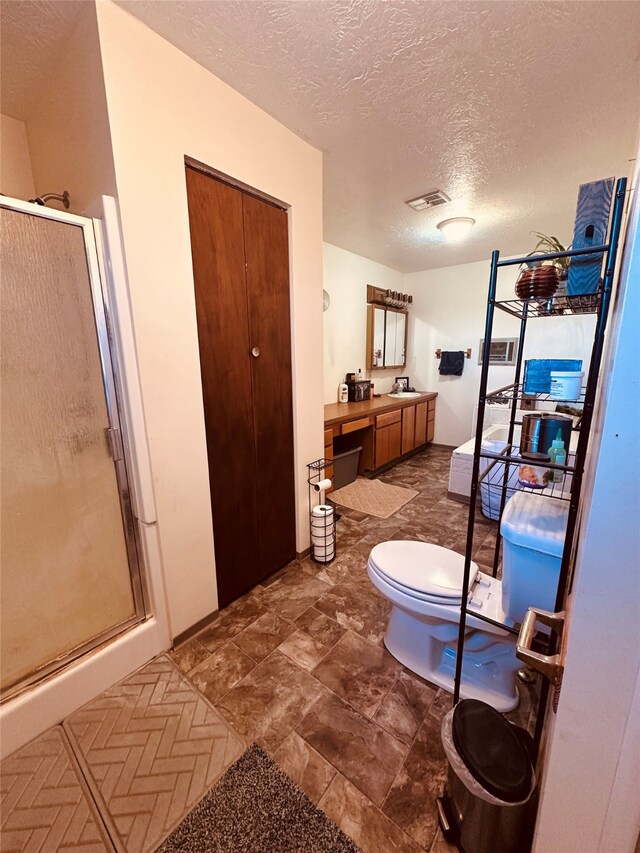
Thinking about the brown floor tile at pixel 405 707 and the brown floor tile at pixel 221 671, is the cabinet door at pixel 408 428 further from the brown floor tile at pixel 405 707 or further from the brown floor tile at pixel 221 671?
the brown floor tile at pixel 221 671

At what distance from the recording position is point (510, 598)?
1.06 m

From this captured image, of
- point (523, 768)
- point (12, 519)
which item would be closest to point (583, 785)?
point (523, 768)

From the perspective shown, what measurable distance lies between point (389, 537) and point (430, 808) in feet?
4.97

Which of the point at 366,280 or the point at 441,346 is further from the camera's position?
the point at 441,346

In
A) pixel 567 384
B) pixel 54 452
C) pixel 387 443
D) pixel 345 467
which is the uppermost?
pixel 567 384

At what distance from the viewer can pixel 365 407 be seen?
11.5 feet

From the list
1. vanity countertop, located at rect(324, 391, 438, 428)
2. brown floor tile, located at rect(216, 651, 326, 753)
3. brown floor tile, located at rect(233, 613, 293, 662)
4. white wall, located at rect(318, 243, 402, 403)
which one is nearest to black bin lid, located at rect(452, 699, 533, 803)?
brown floor tile, located at rect(216, 651, 326, 753)

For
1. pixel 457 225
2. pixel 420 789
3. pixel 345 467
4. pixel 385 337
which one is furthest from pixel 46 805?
pixel 385 337

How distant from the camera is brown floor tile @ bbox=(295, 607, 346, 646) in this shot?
158 centimetres

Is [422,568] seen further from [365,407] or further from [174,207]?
[365,407]

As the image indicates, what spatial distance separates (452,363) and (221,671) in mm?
4282

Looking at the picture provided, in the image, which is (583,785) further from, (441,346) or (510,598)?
(441,346)

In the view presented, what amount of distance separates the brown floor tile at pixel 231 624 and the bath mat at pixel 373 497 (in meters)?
1.36

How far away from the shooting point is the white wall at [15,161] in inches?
61.5
